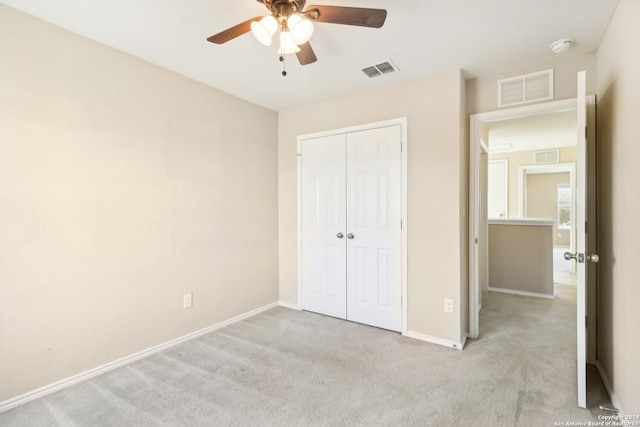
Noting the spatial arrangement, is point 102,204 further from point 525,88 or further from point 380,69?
point 525,88

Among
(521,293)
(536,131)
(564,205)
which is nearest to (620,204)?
(521,293)

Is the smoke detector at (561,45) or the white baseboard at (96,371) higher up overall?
the smoke detector at (561,45)

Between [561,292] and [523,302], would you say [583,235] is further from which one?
[561,292]

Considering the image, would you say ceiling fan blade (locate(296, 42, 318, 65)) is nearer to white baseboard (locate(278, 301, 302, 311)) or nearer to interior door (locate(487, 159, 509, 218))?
white baseboard (locate(278, 301, 302, 311))

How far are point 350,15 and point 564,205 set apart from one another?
876 centimetres

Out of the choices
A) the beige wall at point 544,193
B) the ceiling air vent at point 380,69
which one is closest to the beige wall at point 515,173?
the beige wall at point 544,193

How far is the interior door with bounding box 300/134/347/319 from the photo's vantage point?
3.37 m

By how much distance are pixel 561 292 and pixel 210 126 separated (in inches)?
203

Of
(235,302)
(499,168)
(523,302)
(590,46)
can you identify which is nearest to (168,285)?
(235,302)

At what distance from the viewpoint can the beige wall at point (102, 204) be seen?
6.27ft

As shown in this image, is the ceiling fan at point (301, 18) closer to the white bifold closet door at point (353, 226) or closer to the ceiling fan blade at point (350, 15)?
the ceiling fan blade at point (350, 15)

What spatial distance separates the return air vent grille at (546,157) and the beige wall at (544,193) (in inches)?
70.2

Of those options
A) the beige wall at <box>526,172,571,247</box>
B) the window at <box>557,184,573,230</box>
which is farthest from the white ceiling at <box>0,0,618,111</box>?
the window at <box>557,184,573,230</box>

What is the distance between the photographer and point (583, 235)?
1.82 metres
